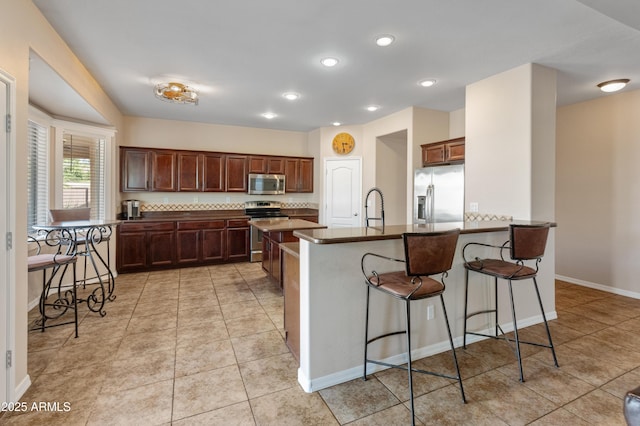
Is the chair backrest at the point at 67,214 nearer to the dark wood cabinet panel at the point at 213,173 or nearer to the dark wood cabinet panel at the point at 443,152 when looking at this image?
the dark wood cabinet panel at the point at 213,173

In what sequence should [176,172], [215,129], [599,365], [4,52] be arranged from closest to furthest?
[4,52] → [599,365] → [176,172] → [215,129]

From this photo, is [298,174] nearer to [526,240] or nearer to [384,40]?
[384,40]

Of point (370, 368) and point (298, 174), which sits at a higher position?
point (298, 174)

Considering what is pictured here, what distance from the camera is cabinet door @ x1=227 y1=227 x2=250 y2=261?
18.4ft

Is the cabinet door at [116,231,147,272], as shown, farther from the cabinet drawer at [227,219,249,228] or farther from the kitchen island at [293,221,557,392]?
the kitchen island at [293,221,557,392]

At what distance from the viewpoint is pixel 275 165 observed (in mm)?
6262

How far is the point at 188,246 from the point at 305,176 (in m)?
2.68

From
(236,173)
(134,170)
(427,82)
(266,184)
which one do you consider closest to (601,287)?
(427,82)

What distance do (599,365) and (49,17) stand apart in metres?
5.07

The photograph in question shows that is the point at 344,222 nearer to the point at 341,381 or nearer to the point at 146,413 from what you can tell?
the point at 341,381

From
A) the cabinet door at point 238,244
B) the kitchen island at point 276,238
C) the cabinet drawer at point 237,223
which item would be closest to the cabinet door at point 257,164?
the cabinet drawer at point 237,223

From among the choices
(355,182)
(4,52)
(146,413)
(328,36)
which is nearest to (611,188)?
(355,182)

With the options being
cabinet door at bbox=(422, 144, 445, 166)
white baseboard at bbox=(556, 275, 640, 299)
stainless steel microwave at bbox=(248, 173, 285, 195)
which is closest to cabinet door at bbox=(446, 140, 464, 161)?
cabinet door at bbox=(422, 144, 445, 166)

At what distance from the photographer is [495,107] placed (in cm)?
349
